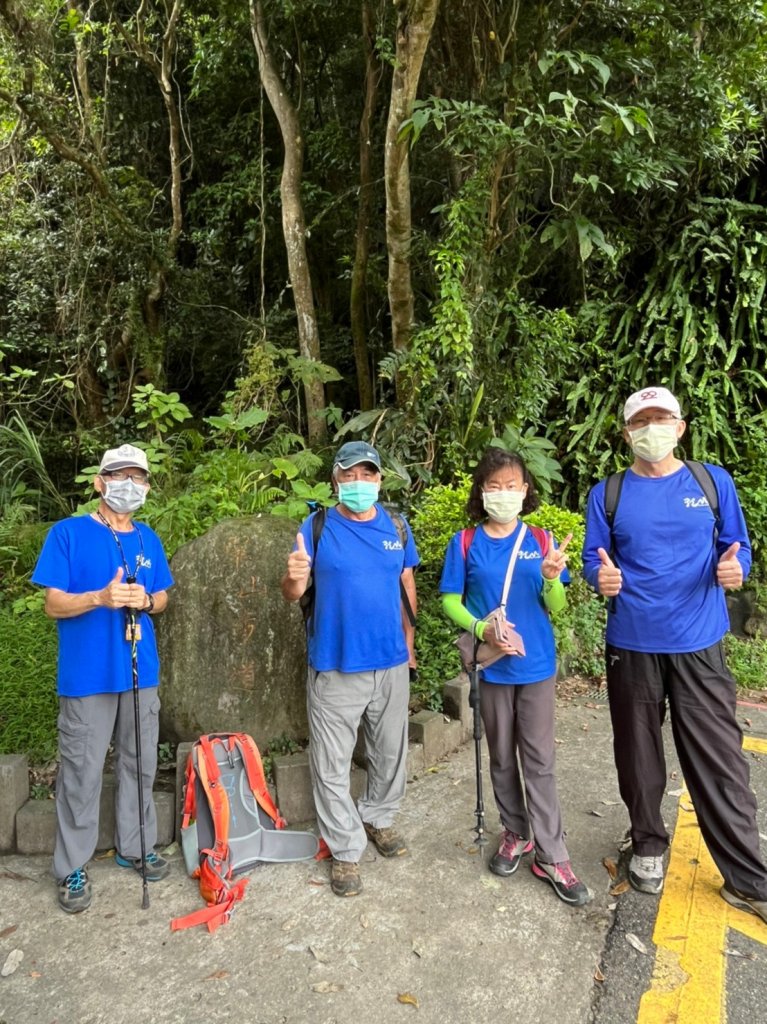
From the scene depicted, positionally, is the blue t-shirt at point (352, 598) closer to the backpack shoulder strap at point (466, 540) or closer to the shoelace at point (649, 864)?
the backpack shoulder strap at point (466, 540)

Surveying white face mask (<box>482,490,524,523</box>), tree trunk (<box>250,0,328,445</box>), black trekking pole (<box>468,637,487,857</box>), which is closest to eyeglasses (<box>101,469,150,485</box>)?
white face mask (<box>482,490,524,523</box>)

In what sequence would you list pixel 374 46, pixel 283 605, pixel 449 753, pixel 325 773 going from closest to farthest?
pixel 325 773, pixel 283 605, pixel 449 753, pixel 374 46

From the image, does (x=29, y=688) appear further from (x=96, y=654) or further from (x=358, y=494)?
(x=358, y=494)

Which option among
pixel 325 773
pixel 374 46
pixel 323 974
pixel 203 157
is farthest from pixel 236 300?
pixel 323 974

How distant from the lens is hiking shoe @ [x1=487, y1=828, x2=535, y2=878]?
119 inches

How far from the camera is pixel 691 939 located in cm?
260

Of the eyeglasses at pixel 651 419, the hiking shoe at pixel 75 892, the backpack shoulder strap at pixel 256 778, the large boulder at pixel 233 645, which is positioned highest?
the eyeglasses at pixel 651 419

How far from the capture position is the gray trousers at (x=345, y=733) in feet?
9.93

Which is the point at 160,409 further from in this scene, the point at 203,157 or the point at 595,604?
the point at 203,157

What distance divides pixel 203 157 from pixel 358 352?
3.58m

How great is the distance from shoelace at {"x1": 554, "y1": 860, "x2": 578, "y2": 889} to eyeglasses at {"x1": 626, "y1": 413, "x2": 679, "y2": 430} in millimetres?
1823

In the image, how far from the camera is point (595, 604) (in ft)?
18.9

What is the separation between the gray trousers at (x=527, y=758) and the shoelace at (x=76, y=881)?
1.79m

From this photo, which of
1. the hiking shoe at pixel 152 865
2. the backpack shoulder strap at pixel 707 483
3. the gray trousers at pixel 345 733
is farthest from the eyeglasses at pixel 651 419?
the hiking shoe at pixel 152 865
